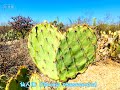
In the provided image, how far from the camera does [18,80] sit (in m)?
2.71

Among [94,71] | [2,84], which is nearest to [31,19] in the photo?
[94,71]

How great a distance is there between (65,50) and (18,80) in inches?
17.5

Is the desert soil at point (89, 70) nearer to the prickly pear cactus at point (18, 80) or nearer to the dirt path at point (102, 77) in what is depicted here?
the dirt path at point (102, 77)

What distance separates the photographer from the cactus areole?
8.95 ft

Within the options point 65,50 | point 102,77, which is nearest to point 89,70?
point 102,77

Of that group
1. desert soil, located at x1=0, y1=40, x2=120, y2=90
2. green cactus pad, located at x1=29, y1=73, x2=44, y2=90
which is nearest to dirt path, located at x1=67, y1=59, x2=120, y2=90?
desert soil, located at x1=0, y1=40, x2=120, y2=90

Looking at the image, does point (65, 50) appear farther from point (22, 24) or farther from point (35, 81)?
point (22, 24)

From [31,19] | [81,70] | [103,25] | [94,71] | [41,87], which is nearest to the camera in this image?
[41,87]

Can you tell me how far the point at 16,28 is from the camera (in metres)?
13.5

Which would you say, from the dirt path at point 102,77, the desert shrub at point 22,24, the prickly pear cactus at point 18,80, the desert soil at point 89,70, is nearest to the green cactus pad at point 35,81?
the prickly pear cactus at point 18,80

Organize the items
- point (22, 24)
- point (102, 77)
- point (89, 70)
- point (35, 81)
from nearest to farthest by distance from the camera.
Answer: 1. point (35, 81)
2. point (102, 77)
3. point (89, 70)
4. point (22, 24)

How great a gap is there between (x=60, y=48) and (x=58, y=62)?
116 millimetres

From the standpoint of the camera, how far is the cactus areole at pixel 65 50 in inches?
107

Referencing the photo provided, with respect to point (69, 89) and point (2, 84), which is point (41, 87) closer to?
point (2, 84)
